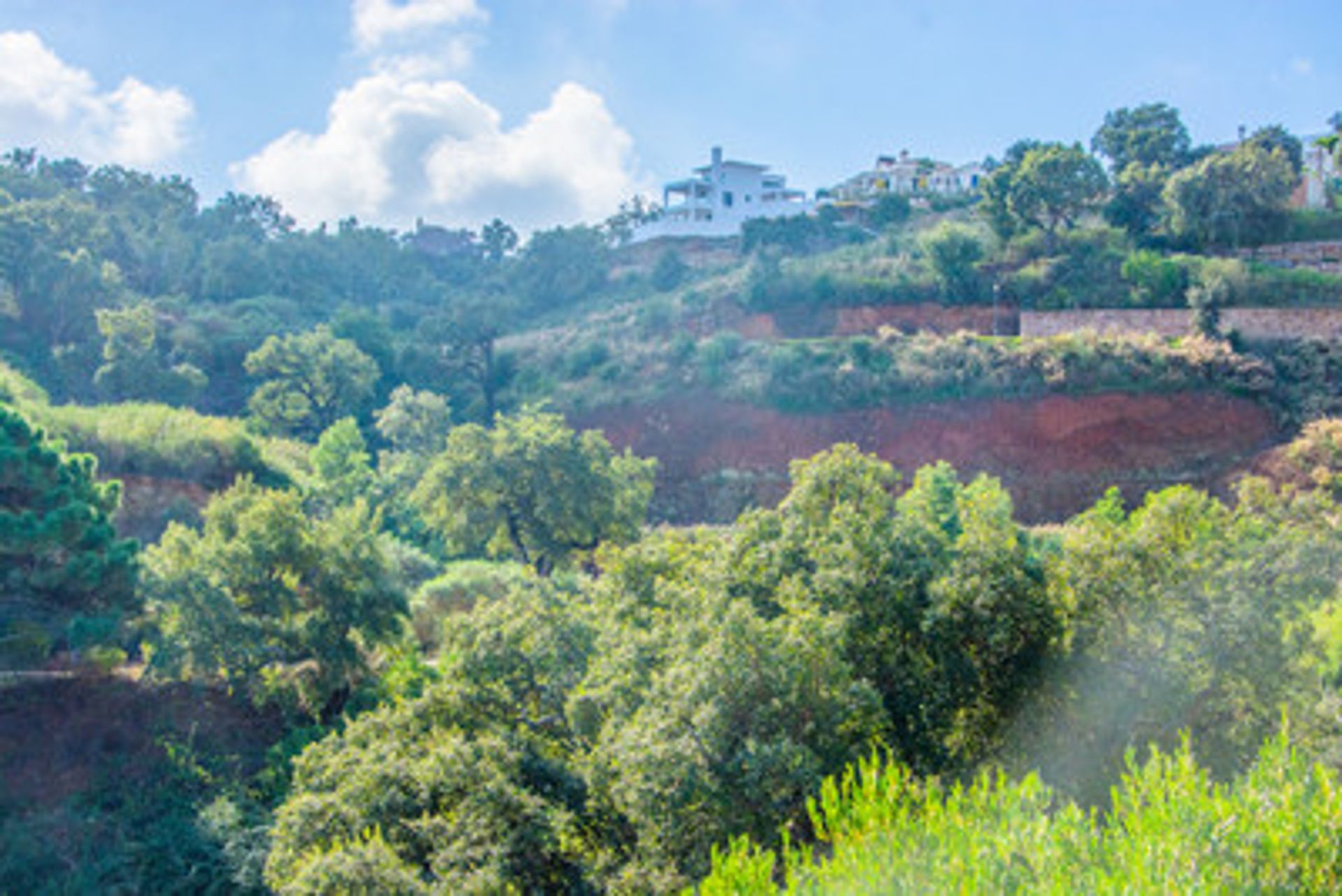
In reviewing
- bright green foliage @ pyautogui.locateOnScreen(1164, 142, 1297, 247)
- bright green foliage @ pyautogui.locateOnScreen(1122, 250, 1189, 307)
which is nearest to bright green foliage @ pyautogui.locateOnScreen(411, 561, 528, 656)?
bright green foliage @ pyautogui.locateOnScreen(1122, 250, 1189, 307)

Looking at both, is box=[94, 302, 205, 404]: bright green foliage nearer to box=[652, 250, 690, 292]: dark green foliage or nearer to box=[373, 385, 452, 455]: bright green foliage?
box=[373, 385, 452, 455]: bright green foliage

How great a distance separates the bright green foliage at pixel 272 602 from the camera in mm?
20016

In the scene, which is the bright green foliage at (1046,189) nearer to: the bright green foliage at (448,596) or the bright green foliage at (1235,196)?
the bright green foliage at (1235,196)

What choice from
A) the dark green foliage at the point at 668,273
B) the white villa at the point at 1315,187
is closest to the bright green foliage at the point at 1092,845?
the white villa at the point at 1315,187

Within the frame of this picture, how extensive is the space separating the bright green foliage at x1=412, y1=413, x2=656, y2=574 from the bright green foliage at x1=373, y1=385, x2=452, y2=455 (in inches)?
499

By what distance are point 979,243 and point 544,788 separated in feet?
131

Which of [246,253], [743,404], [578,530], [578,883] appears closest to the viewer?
[578,883]

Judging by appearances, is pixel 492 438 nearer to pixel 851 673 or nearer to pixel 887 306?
pixel 851 673

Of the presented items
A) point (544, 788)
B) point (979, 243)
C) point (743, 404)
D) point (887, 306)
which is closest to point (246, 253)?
point (743, 404)

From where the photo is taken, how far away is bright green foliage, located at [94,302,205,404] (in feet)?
131

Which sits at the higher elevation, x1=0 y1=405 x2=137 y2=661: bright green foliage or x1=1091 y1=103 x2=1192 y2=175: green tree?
x1=1091 y1=103 x2=1192 y2=175: green tree

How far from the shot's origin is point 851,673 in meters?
12.9

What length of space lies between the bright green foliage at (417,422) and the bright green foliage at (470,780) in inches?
1021

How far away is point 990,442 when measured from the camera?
38.6 metres
